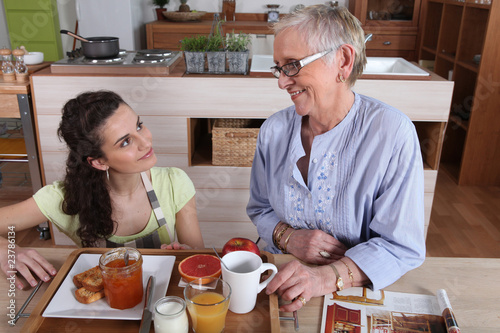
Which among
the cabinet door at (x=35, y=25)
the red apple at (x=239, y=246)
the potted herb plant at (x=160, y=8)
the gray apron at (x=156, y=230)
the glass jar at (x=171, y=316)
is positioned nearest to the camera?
the glass jar at (x=171, y=316)

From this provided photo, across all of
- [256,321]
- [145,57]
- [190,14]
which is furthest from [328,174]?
[190,14]

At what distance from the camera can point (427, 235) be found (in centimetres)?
276

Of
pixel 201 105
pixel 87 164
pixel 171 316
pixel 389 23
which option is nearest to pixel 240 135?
pixel 201 105

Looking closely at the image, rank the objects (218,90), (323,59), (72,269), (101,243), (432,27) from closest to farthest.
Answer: (72,269)
(323,59)
(101,243)
(218,90)
(432,27)

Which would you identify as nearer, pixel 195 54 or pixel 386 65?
pixel 195 54

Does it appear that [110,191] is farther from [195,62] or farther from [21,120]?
[21,120]

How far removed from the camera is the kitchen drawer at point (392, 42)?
4.27m

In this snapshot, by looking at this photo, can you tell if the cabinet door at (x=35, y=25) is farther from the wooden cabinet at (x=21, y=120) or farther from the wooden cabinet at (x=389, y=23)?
the wooden cabinet at (x=389, y=23)

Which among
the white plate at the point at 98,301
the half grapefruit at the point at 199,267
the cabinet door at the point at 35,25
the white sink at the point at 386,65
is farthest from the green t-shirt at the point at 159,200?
the cabinet door at the point at 35,25

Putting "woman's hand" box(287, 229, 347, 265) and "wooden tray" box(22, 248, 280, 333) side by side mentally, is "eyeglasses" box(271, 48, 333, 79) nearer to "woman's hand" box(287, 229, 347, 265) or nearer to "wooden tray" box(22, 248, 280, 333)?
"woman's hand" box(287, 229, 347, 265)

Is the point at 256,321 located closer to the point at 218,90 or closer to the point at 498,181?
the point at 218,90

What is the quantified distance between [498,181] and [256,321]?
10.2ft

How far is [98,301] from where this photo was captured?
983mm

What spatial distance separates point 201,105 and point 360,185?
125 centimetres
